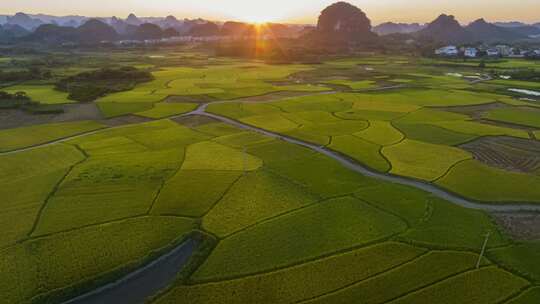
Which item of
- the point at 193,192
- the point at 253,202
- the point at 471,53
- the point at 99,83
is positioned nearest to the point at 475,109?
the point at 253,202

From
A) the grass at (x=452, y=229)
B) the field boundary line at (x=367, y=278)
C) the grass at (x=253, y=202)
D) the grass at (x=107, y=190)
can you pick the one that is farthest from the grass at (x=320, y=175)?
the grass at (x=107, y=190)

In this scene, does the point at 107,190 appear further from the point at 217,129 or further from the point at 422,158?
the point at 422,158

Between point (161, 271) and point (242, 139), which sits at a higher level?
point (242, 139)

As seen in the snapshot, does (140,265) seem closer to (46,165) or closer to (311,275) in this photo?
(311,275)

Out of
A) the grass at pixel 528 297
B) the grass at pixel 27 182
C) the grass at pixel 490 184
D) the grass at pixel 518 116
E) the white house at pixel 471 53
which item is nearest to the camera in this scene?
the grass at pixel 528 297

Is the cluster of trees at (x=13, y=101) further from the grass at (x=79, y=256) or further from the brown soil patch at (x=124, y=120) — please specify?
the grass at (x=79, y=256)

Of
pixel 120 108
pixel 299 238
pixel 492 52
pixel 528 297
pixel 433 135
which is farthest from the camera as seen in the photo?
pixel 492 52
